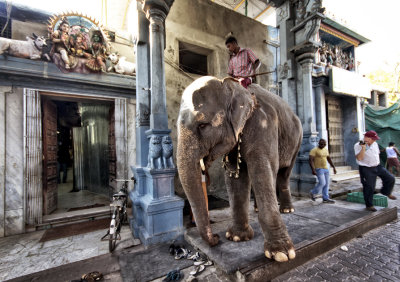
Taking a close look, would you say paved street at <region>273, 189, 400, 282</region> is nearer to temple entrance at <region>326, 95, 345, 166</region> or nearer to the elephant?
the elephant

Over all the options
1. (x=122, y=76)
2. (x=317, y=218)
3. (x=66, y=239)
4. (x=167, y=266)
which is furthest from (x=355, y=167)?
(x=66, y=239)

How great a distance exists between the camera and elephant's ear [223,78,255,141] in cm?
189

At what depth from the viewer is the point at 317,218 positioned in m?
3.46

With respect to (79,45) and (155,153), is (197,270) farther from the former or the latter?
(79,45)

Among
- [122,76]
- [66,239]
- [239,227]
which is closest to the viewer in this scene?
[239,227]

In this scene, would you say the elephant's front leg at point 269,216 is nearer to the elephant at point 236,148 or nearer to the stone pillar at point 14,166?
the elephant at point 236,148

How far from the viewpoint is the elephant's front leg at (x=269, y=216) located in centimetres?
201

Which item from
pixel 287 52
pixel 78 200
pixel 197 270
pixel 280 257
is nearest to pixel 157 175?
pixel 197 270

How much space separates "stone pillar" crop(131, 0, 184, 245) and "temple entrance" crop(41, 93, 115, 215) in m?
2.71

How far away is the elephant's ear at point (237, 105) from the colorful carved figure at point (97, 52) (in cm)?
525

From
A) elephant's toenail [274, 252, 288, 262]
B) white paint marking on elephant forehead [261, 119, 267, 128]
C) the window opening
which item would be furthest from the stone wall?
elephant's toenail [274, 252, 288, 262]

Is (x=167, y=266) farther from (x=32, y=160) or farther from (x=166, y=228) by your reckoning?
(x=32, y=160)

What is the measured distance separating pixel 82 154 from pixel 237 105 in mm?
9385

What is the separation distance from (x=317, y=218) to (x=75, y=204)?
7.34 m
